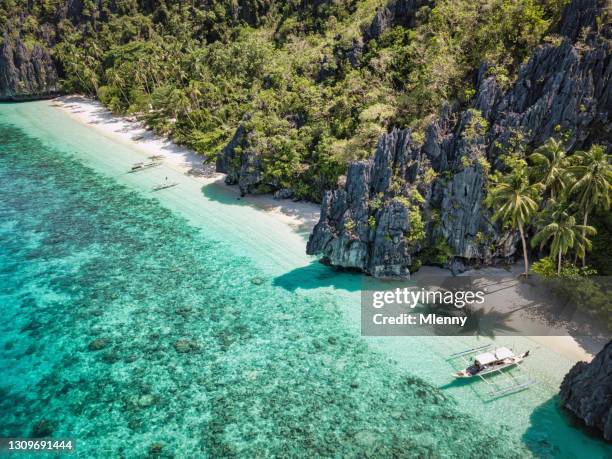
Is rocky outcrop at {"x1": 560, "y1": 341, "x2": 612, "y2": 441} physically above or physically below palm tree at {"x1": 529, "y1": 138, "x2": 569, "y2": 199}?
below

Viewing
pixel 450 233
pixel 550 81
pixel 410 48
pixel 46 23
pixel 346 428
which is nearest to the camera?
pixel 346 428

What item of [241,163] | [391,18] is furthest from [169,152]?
[391,18]

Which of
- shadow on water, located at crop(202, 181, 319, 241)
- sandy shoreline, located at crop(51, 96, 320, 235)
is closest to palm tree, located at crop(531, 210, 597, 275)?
shadow on water, located at crop(202, 181, 319, 241)

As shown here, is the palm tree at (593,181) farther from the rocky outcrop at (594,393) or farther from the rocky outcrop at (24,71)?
the rocky outcrop at (24,71)

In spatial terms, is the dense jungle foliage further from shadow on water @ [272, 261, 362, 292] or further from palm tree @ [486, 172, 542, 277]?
shadow on water @ [272, 261, 362, 292]

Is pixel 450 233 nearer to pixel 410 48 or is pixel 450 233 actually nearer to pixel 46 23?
pixel 410 48

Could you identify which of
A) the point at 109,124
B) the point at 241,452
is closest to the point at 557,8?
the point at 241,452
